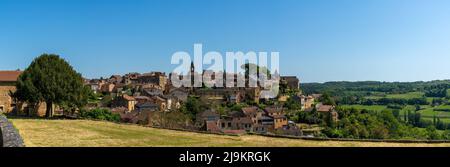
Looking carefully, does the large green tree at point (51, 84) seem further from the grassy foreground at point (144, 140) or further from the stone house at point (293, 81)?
the stone house at point (293, 81)

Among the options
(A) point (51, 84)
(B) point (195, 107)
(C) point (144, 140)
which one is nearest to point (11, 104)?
(A) point (51, 84)

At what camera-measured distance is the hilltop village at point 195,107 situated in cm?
3562

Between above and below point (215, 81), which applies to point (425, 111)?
below

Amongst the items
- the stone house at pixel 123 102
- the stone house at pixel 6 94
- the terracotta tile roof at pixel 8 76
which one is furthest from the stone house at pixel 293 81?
the stone house at pixel 6 94

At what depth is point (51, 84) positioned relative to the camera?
28.4m

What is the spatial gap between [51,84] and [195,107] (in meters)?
33.6

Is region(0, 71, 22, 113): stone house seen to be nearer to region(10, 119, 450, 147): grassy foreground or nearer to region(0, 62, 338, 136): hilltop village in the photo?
region(0, 62, 338, 136): hilltop village

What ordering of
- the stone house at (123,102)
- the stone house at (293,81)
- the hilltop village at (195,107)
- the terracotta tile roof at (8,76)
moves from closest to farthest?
the terracotta tile roof at (8,76) → the hilltop village at (195,107) → the stone house at (123,102) → the stone house at (293,81)

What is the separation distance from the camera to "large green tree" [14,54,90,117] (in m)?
28.2

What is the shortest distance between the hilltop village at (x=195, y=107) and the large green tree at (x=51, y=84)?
343 centimetres
